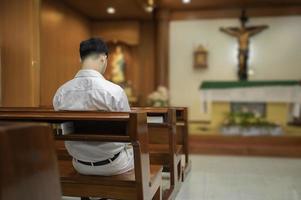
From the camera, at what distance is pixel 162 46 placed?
5.98 m

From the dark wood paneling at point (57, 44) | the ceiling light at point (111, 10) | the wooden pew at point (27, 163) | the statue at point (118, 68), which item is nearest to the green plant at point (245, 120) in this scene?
the statue at point (118, 68)

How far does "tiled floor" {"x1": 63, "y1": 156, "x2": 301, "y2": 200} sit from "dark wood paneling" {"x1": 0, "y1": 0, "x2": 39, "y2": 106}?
2165mm

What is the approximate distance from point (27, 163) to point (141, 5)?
4.73 meters

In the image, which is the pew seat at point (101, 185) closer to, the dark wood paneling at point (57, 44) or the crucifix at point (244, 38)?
the dark wood paneling at point (57, 44)

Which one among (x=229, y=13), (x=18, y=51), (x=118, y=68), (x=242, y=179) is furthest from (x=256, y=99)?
(x=18, y=51)

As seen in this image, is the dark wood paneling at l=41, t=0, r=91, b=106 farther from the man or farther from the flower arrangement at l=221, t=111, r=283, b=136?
the man

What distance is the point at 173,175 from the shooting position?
2518 mm

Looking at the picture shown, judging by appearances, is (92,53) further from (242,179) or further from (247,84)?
(247,84)

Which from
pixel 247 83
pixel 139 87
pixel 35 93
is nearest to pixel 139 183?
pixel 35 93

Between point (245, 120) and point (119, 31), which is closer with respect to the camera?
point (245, 120)

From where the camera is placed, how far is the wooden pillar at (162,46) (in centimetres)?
598

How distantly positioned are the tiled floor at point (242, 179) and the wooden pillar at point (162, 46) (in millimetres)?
2164

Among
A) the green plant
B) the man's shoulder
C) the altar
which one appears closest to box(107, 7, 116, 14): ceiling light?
the altar

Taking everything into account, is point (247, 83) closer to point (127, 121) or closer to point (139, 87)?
point (139, 87)
